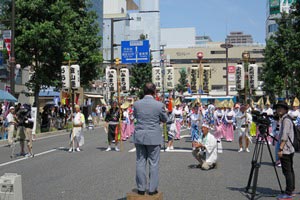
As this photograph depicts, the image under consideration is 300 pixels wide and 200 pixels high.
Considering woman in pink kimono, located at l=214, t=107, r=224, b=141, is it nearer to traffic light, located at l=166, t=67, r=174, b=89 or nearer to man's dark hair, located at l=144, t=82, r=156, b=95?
man's dark hair, located at l=144, t=82, r=156, b=95

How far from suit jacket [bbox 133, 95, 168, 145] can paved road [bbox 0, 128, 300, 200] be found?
55.9 inches

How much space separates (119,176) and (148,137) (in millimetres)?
3399

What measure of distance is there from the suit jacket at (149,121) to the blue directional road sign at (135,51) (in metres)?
22.3

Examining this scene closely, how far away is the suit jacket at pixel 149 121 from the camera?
22.2 ft

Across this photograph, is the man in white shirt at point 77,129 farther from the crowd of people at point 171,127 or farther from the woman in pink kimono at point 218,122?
the woman in pink kimono at point 218,122

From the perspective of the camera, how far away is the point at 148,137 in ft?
22.1

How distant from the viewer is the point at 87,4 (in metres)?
31.2

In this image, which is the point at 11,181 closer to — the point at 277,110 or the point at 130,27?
the point at 277,110

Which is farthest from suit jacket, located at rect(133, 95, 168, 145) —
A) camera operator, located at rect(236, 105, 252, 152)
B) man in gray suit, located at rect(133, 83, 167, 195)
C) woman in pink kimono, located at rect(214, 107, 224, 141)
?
woman in pink kimono, located at rect(214, 107, 224, 141)

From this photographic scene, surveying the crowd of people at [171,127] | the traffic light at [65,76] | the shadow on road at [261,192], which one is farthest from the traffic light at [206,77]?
the shadow on road at [261,192]

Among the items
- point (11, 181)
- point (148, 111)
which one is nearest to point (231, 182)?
point (148, 111)

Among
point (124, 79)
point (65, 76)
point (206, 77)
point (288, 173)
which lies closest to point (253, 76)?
point (206, 77)

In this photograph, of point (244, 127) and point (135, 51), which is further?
point (135, 51)

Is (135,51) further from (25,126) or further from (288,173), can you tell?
(288,173)
